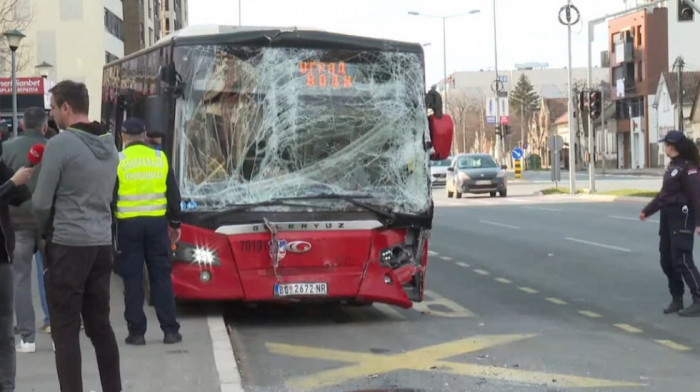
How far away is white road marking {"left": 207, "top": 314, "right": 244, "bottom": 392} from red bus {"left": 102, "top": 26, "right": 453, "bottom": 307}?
436 mm

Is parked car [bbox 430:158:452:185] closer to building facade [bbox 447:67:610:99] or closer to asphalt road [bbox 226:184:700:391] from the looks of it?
asphalt road [bbox 226:184:700:391]

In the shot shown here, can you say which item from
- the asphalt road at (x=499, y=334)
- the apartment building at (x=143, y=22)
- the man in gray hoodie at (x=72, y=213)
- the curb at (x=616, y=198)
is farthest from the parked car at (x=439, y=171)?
the man in gray hoodie at (x=72, y=213)

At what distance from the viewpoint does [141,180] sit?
999 cm

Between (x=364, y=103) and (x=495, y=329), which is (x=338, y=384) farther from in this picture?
(x=364, y=103)

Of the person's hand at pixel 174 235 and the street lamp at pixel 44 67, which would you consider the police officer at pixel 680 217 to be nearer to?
the person's hand at pixel 174 235

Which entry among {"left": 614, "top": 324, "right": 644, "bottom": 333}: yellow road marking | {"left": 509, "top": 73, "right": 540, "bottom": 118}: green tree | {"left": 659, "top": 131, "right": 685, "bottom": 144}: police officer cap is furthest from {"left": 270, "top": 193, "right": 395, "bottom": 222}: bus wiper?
{"left": 509, "top": 73, "right": 540, "bottom": 118}: green tree

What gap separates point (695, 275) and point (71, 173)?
23.7 feet

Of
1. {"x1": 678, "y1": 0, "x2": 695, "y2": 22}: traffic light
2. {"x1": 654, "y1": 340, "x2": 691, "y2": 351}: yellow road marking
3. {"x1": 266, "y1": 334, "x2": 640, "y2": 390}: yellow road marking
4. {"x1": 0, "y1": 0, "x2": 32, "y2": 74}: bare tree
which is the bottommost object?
{"x1": 654, "y1": 340, "x2": 691, "y2": 351}: yellow road marking

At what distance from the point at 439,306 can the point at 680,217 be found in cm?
285

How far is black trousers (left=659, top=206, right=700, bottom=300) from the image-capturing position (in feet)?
38.5

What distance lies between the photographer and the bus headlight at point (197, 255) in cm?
1104

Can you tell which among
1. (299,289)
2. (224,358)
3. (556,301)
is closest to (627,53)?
(556,301)

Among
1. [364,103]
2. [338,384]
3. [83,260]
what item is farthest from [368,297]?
[83,260]

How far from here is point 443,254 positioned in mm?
19531
